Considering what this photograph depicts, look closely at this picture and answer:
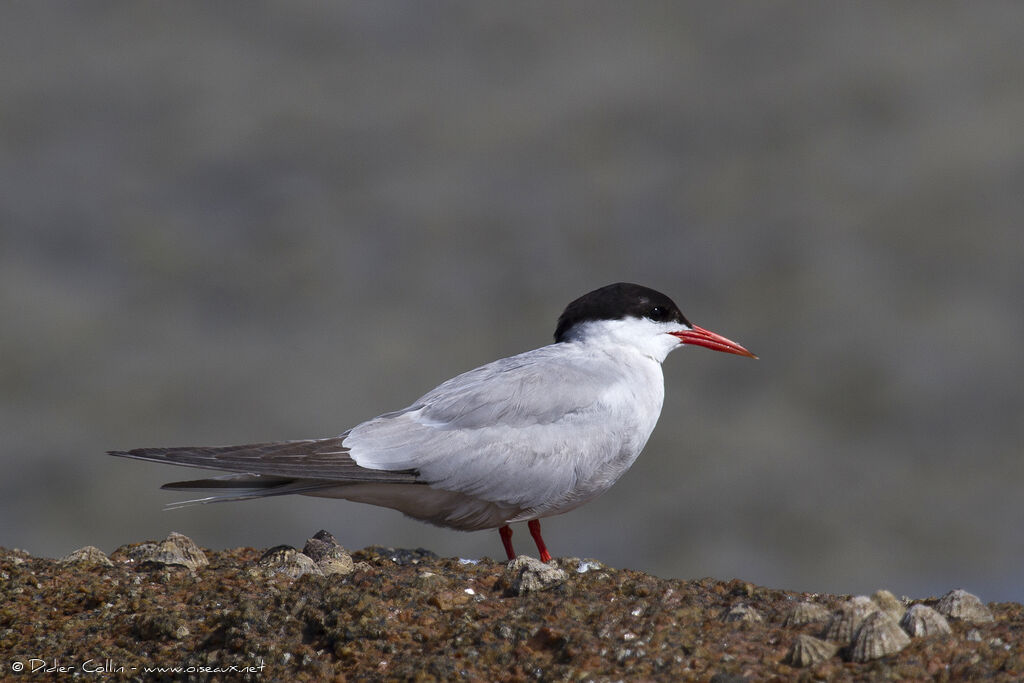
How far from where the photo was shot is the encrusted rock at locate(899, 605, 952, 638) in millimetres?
2812

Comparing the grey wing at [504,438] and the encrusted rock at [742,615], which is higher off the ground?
the grey wing at [504,438]

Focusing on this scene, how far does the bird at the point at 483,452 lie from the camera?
4258 millimetres

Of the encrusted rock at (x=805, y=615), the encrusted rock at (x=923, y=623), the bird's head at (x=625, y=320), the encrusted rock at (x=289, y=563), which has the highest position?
the bird's head at (x=625, y=320)

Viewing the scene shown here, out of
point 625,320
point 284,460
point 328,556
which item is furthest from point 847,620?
point 625,320

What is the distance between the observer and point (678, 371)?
10.8 m

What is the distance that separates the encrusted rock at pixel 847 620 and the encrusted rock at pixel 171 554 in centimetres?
207

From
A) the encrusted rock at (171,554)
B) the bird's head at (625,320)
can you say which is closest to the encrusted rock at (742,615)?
the encrusted rock at (171,554)

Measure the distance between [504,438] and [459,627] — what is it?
1.51 meters

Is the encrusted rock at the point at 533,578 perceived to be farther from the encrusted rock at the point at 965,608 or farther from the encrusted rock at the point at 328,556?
the encrusted rock at the point at 965,608

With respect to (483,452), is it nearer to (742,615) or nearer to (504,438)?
(504,438)

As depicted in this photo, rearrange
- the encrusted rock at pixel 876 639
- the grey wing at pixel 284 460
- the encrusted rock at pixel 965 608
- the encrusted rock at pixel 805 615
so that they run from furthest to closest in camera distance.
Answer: the grey wing at pixel 284 460
the encrusted rock at pixel 965 608
the encrusted rock at pixel 805 615
the encrusted rock at pixel 876 639

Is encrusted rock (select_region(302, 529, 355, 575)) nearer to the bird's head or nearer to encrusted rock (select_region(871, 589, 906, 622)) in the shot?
encrusted rock (select_region(871, 589, 906, 622))

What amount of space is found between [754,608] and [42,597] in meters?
2.16

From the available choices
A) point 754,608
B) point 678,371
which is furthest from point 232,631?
point 678,371
